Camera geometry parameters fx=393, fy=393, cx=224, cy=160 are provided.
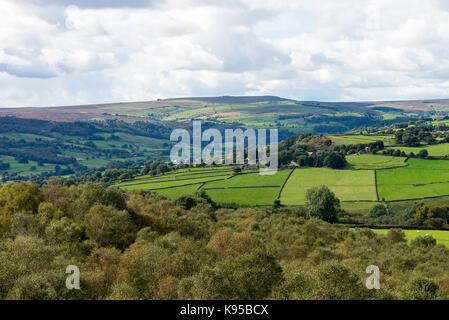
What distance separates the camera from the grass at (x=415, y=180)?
362 feet

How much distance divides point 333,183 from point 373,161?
99.2 ft

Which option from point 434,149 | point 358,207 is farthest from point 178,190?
point 434,149

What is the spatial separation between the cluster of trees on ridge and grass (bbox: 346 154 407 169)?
242ft

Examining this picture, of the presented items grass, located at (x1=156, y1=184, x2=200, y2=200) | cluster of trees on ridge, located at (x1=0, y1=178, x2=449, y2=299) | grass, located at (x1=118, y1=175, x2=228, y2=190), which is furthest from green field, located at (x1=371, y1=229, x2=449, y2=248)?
grass, located at (x1=118, y1=175, x2=228, y2=190)

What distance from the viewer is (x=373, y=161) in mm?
148625

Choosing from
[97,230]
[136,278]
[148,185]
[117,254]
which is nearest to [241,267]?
[136,278]

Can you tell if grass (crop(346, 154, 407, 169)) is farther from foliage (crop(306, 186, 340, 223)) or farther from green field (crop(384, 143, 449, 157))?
Result: foliage (crop(306, 186, 340, 223))

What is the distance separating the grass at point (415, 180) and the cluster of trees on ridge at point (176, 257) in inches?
1705

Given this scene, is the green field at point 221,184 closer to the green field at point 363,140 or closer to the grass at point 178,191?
the grass at point 178,191

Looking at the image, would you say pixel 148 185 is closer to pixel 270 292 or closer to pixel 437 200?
pixel 437 200

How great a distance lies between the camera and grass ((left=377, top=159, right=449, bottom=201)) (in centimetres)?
11038
